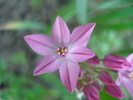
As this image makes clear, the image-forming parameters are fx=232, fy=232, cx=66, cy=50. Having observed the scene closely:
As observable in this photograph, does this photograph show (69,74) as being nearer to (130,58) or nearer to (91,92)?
(91,92)

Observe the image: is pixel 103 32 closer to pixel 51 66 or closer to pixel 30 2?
pixel 30 2

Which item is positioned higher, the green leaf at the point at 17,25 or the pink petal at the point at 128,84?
the green leaf at the point at 17,25

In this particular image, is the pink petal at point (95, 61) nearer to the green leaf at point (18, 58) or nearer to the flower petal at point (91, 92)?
the flower petal at point (91, 92)

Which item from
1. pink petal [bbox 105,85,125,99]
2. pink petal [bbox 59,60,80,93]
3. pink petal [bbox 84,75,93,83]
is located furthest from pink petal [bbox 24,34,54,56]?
pink petal [bbox 105,85,125,99]

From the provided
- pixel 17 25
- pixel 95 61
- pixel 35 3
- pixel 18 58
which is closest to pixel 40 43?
pixel 95 61

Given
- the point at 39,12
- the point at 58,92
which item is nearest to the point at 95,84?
the point at 58,92

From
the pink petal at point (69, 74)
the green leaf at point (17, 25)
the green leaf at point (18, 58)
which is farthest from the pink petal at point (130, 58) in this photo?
the green leaf at point (18, 58)
